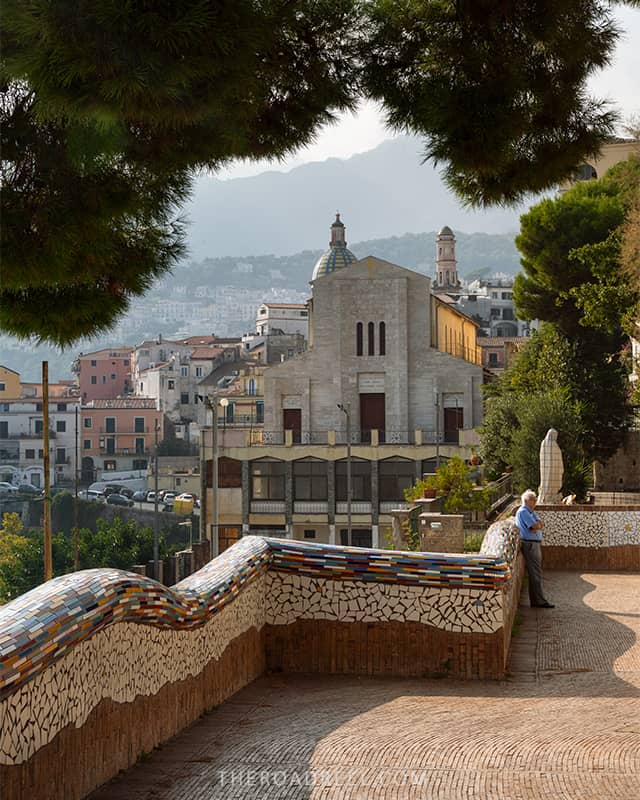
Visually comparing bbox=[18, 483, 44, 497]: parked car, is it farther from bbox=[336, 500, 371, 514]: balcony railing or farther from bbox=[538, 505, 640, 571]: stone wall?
bbox=[538, 505, 640, 571]: stone wall

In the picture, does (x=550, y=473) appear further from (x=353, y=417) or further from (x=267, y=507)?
(x=353, y=417)

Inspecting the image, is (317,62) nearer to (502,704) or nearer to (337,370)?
(502,704)

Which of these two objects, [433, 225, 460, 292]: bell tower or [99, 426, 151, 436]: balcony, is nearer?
[99, 426, 151, 436]: balcony

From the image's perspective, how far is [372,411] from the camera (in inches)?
2436

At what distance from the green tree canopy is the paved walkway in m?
2.49

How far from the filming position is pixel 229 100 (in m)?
5.31

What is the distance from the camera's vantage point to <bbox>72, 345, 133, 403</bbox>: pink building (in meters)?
112

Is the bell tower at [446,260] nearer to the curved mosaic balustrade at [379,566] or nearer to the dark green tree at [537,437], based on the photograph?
the dark green tree at [537,437]

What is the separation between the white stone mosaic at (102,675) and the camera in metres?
4.25

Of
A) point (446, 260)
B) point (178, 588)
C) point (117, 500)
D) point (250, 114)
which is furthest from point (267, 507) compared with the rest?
point (446, 260)

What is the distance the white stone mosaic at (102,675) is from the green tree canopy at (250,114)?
5.95ft

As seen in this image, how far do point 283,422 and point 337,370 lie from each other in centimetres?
422

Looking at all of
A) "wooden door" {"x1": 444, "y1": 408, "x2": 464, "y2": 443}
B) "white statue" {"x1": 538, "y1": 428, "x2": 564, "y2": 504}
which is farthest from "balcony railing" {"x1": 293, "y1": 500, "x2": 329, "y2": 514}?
"white statue" {"x1": 538, "y1": 428, "x2": 564, "y2": 504}

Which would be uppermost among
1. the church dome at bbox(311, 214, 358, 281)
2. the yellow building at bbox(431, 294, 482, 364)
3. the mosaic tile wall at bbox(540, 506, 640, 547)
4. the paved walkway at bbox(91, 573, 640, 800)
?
the church dome at bbox(311, 214, 358, 281)
